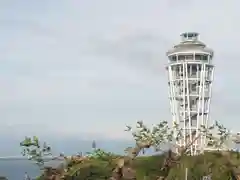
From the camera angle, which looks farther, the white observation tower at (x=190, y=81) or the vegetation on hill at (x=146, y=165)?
the white observation tower at (x=190, y=81)

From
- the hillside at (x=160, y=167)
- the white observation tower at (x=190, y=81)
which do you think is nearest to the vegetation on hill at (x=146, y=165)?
the hillside at (x=160, y=167)

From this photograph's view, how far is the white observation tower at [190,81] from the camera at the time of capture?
7400cm

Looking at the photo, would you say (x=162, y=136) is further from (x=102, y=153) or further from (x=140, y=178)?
(x=140, y=178)

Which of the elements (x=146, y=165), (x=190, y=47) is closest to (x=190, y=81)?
(x=190, y=47)

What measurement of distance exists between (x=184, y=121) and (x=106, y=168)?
68556 millimetres

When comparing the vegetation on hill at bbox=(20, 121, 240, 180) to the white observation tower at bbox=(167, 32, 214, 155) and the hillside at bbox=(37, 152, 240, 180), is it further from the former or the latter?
the white observation tower at bbox=(167, 32, 214, 155)

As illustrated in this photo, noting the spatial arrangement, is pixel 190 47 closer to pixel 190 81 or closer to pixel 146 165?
pixel 190 81

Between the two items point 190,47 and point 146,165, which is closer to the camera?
point 146,165

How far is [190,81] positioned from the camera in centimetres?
7425

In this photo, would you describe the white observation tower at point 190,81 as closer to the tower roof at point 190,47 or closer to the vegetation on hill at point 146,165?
the tower roof at point 190,47

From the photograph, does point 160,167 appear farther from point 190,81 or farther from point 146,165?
point 190,81

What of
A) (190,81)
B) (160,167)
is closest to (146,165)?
(160,167)

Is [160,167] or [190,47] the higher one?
[190,47]

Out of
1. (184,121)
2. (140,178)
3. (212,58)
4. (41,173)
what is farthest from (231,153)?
(212,58)
